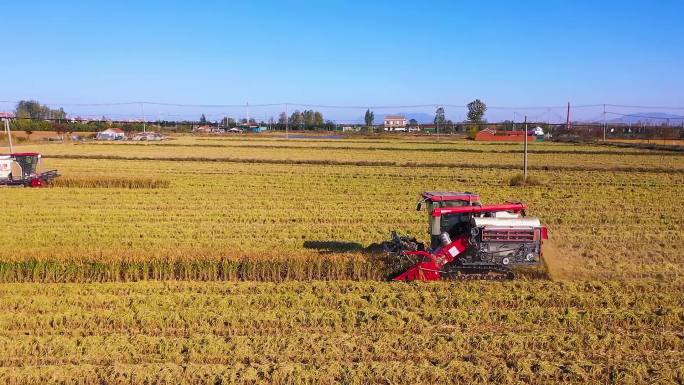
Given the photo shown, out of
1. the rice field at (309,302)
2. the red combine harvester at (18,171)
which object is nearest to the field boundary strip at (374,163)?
the rice field at (309,302)

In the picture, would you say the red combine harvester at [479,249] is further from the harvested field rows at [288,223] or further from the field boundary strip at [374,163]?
the field boundary strip at [374,163]

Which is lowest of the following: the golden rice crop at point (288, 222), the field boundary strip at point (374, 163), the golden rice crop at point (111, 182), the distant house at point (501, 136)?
the golden rice crop at point (288, 222)

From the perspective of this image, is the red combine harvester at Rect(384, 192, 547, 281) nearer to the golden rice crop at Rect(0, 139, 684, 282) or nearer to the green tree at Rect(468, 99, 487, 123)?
the golden rice crop at Rect(0, 139, 684, 282)

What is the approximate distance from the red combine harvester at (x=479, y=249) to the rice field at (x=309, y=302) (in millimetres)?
399

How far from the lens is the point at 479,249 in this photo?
1115 cm

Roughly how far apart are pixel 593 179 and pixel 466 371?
81.1ft

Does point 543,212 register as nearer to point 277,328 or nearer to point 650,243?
point 650,243

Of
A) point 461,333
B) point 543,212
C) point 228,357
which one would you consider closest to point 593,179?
point 543,212

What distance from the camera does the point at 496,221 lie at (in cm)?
1116

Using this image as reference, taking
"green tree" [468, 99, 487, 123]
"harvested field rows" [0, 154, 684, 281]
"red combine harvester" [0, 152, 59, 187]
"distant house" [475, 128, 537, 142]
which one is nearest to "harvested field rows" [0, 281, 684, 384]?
"harvested field rows" [0, 154, 684, 281]

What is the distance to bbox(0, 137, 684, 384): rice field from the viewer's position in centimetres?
752

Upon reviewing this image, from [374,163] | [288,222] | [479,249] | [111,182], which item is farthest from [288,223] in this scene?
[374,163]

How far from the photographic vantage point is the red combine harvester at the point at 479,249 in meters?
11.1

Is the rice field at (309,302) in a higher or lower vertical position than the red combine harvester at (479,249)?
lower
